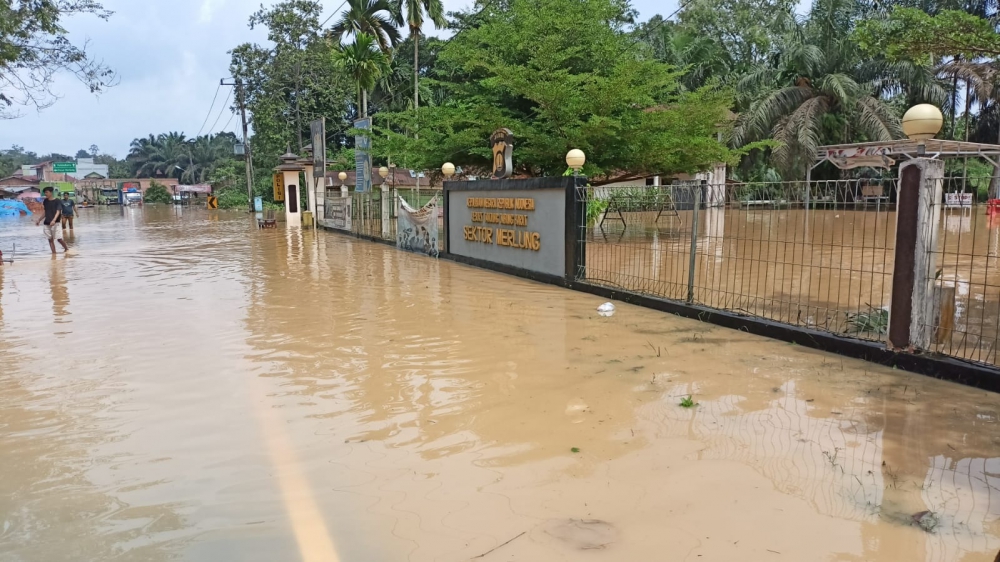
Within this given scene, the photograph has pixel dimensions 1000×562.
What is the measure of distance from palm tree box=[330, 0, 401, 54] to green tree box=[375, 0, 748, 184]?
1355 centimetres

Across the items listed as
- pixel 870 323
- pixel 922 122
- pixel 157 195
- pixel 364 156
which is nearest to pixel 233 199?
pixel 157 195

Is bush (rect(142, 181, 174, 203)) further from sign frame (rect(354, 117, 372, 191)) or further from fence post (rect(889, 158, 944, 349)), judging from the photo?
fence post (rect(889, 158, 944, 349))

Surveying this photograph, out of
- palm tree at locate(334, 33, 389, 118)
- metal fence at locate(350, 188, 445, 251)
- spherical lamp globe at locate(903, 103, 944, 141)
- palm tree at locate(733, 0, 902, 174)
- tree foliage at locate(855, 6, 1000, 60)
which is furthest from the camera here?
palm tree at locate(733, 0, 902, 174)

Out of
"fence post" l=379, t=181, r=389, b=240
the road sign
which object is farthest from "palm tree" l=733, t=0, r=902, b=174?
the road sign

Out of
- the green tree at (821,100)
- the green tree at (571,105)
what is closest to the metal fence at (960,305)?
the green tree at (571,105)

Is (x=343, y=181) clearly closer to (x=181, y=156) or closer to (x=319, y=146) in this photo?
(x=319, y=146)

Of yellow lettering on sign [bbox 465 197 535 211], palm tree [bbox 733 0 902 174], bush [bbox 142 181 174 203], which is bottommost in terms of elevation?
yellow lettering on sign [bbox 465 197 535 211]

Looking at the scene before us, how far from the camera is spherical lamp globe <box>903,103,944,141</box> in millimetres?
5523

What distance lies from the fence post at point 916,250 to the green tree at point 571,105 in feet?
35.1

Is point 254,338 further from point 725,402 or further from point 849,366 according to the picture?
point 849,366

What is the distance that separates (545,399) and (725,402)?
1331 millimetres

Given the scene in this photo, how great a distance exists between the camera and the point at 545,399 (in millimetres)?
5246

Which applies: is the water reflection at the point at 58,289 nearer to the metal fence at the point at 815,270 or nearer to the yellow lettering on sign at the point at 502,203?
the yellow lettering on sign at the point at 502,203

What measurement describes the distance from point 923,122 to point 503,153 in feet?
27.9
